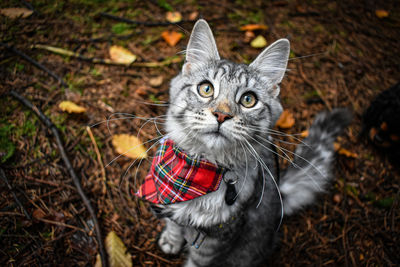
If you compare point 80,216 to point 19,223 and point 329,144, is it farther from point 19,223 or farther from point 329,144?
point 329,144

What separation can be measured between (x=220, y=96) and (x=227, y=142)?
314 millimetres

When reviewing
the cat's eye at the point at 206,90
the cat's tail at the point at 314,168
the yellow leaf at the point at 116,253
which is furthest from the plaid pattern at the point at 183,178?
the cat's tail at the point at 314,168

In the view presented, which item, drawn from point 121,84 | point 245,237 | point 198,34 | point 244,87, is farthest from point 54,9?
point 245,237

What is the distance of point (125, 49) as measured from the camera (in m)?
2.61

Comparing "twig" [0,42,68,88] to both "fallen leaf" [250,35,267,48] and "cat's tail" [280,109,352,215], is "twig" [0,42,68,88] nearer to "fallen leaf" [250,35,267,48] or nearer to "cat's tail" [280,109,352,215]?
"fallen leaf" [250,35,267,48]

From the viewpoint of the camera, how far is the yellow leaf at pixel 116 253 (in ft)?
5.32

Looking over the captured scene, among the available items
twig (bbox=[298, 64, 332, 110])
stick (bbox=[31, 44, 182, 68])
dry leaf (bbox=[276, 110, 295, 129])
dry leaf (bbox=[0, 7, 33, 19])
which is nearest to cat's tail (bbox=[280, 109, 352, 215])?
dry leaf (bbox=[276, 110, 295, 129])

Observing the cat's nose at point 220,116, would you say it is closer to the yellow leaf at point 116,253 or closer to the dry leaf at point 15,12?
the yellow leaf at point 116,253

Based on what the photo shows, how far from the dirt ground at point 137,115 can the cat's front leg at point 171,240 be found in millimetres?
67

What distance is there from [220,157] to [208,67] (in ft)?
2.13

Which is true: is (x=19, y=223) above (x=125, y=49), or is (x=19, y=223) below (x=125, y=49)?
below

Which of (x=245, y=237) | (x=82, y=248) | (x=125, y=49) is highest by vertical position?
(x=125, y=49)

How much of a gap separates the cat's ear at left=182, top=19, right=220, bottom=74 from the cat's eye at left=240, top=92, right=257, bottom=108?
395 mm

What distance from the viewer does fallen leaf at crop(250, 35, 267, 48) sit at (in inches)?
112
